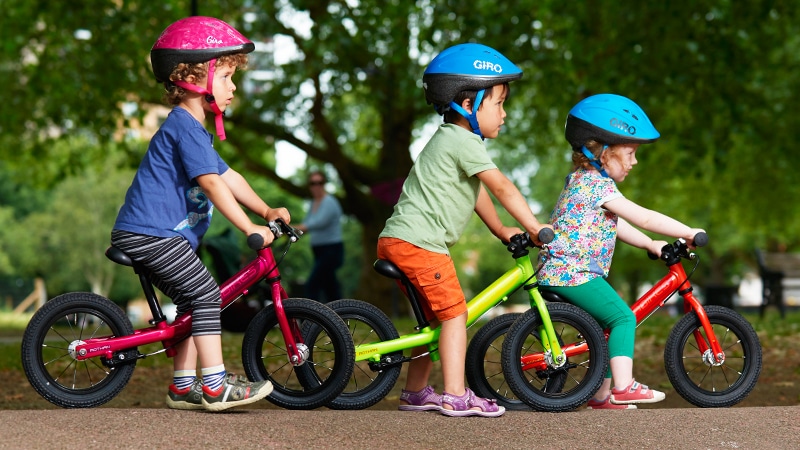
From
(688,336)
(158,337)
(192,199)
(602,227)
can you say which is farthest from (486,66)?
(158,337)

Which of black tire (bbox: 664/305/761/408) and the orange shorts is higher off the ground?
the orange shorts

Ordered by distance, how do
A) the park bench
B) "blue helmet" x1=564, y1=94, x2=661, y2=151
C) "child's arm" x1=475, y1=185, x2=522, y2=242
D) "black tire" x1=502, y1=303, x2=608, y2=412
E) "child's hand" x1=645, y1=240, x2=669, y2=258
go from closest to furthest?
"black tire" x1=502, y1=303, x2=608, y2=412, "child's arm" x1=475, y1=185, x2=522, y2=242, "blue helmet" x1=564, y1=94, x2=661, y2=151, "child's hand" x1=645, y1=240, x2=669, y2=258, the park bench

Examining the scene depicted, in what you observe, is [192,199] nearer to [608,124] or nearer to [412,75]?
[608,124]

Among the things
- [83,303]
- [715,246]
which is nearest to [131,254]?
[83,303]

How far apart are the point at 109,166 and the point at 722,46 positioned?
36060mm

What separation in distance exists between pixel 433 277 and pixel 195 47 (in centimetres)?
144

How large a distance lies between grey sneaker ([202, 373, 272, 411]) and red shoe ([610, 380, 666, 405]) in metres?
1.66

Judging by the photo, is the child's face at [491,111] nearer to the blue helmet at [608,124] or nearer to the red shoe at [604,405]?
the blue helmet at [608,124]

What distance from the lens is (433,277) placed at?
185 inches

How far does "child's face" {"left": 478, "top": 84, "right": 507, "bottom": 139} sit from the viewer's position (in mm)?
4895

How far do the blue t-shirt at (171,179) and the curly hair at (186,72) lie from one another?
4.6 inches

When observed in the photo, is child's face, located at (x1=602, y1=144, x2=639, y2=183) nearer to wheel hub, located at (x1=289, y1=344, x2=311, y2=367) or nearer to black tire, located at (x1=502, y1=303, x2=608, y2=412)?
black tire, located at (x1=502, y1=303, x2=608, y2=412)

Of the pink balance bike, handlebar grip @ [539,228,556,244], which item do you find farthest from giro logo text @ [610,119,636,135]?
the pink balance bike

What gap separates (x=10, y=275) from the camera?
179ft
